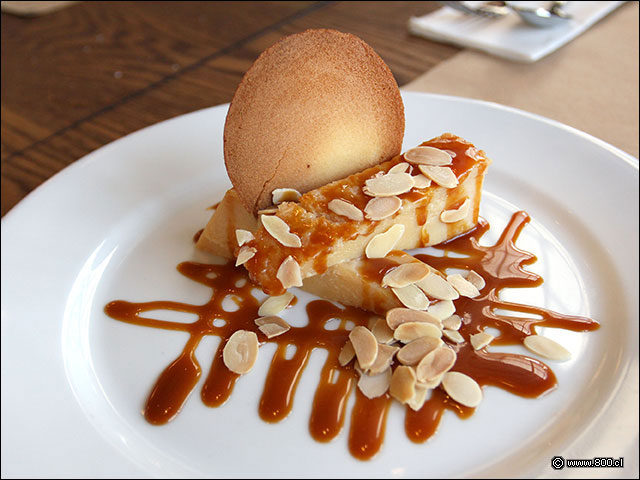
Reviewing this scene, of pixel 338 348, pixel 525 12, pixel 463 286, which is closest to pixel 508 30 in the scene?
pixel 525 12

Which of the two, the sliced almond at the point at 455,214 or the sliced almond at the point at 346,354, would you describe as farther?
the sliced almond at the point at 455,214

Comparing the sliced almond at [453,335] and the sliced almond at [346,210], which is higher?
the sliced almond at [346,210]

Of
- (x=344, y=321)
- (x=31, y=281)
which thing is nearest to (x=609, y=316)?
(x=344, y=321)

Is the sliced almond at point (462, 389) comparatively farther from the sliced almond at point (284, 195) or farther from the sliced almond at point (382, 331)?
the sliced almond at point (284, 195)

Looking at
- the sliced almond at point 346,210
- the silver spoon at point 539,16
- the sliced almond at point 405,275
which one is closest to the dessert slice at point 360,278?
the sliced almond at point 405,275

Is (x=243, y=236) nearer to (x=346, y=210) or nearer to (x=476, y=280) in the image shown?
(x=346, y=210)

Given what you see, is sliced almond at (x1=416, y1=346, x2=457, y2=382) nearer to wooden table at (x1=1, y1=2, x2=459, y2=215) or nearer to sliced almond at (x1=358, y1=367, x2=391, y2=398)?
sliced almond at (x1=358, y1=367, x2=391, y2=398)
